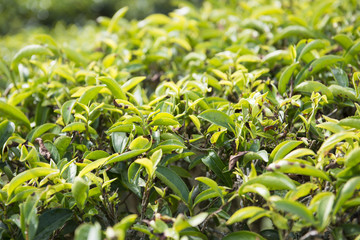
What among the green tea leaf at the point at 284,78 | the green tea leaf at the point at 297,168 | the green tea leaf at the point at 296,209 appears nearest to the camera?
the green tea leaf at the point at 296,209

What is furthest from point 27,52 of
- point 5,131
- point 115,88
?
point 115,88

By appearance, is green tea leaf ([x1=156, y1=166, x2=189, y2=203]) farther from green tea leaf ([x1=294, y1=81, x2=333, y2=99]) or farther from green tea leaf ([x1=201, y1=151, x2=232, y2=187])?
green tea leaf ([x1=294, y1=81, x2=333, y2=99])

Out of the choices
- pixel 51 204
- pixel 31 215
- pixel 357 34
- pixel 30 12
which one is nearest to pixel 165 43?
pixel 357 34

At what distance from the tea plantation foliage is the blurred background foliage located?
516 cm

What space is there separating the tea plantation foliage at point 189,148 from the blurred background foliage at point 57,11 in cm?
516

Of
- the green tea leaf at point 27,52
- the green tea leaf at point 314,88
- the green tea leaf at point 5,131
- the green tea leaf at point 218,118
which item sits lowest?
the green tea leaf at point 5,131

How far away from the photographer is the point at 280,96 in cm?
176

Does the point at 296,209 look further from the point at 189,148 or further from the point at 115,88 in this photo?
the point at 115,88

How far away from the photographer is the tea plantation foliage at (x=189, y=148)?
1.19m

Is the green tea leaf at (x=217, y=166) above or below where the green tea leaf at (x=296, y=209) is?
below

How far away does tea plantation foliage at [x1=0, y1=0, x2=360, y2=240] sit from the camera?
119cm

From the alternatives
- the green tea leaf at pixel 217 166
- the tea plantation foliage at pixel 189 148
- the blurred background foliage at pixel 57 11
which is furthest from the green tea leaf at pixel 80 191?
the blurred background foliage at pixel 57 11

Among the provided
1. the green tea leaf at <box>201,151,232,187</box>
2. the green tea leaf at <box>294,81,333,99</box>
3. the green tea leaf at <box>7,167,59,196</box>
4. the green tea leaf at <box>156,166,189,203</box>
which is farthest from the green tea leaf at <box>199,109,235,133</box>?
the green tea leaf at <box>7,167,59,196</box>

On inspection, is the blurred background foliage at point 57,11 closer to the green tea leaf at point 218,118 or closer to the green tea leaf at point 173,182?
the green tea leaf at point 218,118
